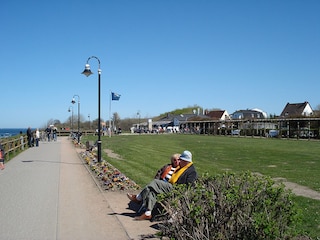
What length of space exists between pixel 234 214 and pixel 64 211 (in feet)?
14.9

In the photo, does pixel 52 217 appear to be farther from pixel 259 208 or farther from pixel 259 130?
pixel 259 130

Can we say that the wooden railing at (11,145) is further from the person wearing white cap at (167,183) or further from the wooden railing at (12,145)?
the person wearing white cap at (167,183)

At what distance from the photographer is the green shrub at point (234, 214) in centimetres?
408

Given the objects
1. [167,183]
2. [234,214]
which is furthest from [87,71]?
[234,214]

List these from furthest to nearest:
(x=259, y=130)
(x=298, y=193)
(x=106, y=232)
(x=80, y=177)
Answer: (x=259, y=130) → (x=80, y=177) → (x=298, y=193) → (x=106, y=232)

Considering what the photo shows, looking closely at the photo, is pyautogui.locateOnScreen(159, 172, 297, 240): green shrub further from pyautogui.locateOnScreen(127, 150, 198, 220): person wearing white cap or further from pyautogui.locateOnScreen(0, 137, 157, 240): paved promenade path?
pyautogui.locateOnScreen(127, 150, 198, 220): person wearing white cap

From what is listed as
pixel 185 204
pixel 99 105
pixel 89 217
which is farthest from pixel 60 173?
pixel 185 204

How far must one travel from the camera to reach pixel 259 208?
4.35m

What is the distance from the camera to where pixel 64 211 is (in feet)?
25.3

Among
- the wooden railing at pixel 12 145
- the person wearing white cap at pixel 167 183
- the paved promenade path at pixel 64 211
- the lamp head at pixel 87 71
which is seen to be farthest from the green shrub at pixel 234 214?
the wooden railing at pixel 12 145

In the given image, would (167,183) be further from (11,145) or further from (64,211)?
(11,145)

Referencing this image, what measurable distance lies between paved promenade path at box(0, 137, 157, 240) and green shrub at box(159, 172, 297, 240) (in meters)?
1.61

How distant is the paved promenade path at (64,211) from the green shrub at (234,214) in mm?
1608

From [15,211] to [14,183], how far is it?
13.4 ft
